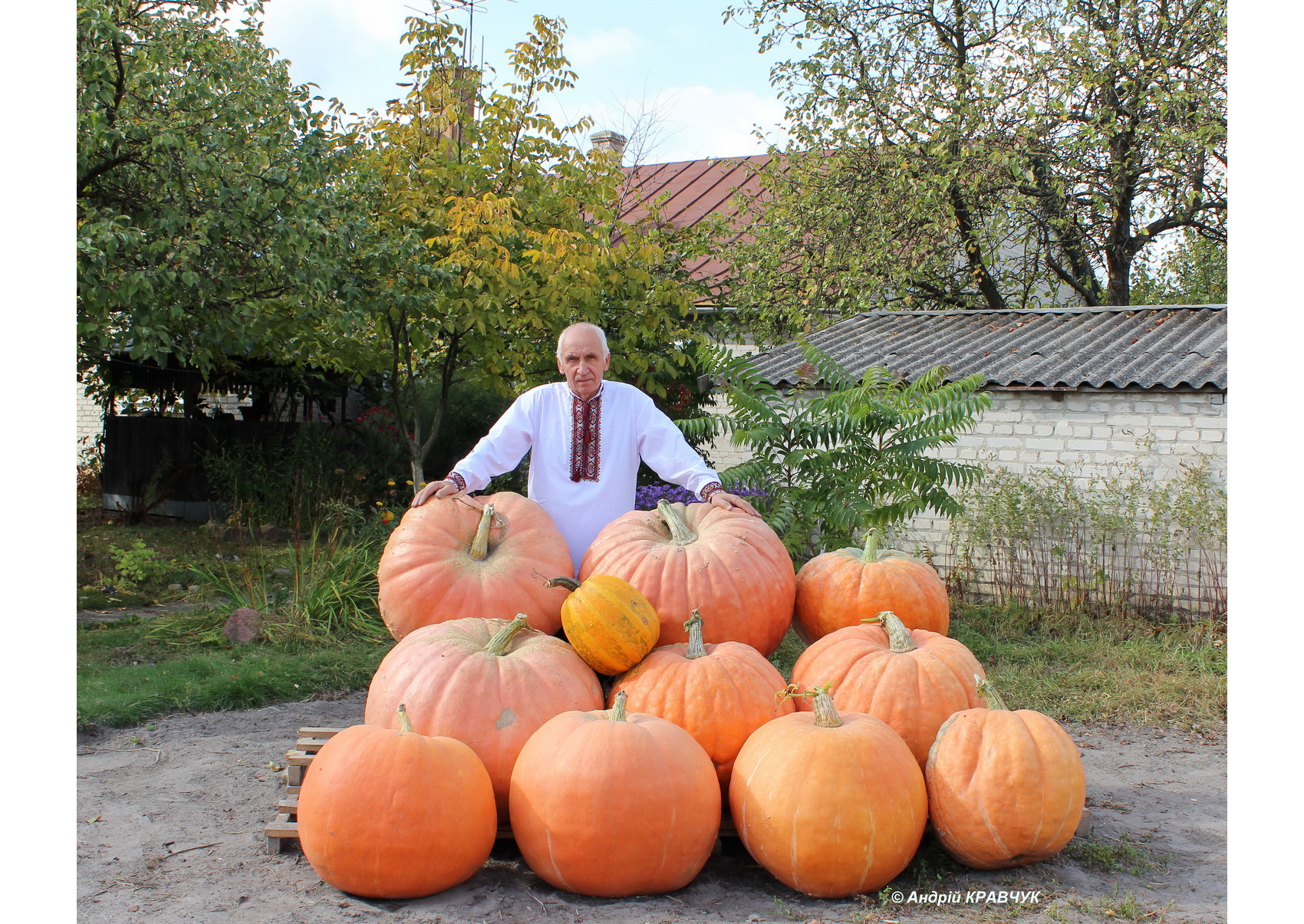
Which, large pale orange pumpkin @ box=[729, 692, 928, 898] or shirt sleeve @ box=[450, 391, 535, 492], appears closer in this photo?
large pale orange pumpkin @ box=[729, 692, 928, 898]

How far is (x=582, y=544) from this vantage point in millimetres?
4355

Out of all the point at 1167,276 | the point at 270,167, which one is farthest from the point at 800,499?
the point at 1167,276

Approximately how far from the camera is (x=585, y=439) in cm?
437

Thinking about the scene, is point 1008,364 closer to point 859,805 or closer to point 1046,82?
point 1046,82

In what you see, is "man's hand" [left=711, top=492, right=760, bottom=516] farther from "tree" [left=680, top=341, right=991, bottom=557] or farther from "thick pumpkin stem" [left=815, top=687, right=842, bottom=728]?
"tree" [left=680, top=341, right=991, bottom=557]

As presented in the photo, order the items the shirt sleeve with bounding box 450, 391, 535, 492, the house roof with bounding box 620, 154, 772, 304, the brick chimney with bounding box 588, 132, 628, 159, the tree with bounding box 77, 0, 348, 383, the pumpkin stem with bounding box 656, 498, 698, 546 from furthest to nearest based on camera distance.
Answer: the brick chimney with bounding box 588, 132, 628, 159
the house roof with bounding box 620, 154, 772, 304
the tree with bounding box 77, 0, 348, 383
the shirt sleeve with bounding box 450, 391, 535, 492
the pumpkin stem with bounding box 656, 498, 698, 546

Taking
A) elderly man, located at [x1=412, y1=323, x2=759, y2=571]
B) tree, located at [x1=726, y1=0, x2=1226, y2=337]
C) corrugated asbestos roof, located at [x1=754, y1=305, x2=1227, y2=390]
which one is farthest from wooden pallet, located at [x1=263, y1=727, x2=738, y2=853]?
tree, located at [x1=726, y1=0, x2=1226, y2=337]

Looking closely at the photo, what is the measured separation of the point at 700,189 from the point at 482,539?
48.6 ft

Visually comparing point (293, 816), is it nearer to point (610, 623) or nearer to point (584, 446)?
point (610, 623)

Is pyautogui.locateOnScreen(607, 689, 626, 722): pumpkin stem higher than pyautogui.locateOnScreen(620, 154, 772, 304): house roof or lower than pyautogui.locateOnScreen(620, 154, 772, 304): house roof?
lower

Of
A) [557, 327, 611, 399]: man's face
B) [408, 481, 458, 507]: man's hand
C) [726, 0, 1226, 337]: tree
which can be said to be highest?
[726, 0, 1226, 337]: tree

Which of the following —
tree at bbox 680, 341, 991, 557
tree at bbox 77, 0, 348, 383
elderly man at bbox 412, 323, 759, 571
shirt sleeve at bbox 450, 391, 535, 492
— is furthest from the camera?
tree at bbox 680, 341, 991, 557

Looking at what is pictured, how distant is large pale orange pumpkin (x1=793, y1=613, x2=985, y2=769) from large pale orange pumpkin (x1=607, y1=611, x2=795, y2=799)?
8.3 inches

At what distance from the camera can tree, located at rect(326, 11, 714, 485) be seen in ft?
28.8
